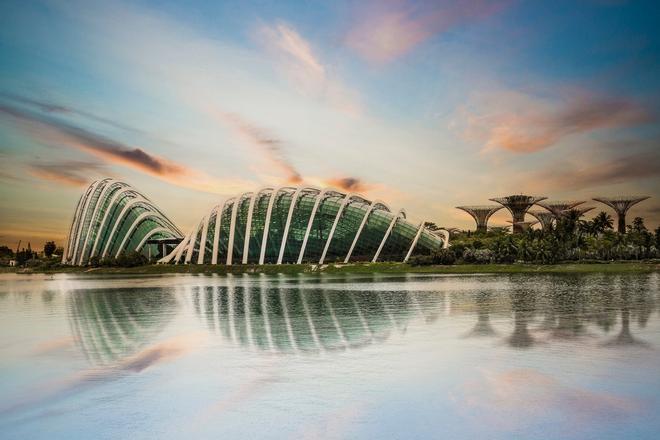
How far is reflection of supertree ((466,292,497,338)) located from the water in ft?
0.60

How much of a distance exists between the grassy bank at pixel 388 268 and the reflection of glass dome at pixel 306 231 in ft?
14.4

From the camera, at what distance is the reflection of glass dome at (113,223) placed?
110 m

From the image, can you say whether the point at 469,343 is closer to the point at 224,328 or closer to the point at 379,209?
the point at 224,328

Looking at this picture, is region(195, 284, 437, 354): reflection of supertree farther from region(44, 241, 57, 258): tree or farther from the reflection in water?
region(44, 241, 57, 258): tree

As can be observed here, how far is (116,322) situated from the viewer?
79.9 ft

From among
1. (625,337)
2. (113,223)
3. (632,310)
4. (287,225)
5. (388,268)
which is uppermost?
(113,223)

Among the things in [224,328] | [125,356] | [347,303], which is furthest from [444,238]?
[125,356]

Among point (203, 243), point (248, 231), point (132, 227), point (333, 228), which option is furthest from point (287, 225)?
point (132, 227)

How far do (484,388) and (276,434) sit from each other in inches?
197

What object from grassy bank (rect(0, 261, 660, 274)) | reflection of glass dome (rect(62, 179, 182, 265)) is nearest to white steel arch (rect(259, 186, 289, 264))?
grassy bank (rect(0, 261, 660, 274))

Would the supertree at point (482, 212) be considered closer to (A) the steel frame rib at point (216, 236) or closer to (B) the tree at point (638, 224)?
(B) the tree at point (638, 224)

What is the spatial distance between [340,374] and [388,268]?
202 ft

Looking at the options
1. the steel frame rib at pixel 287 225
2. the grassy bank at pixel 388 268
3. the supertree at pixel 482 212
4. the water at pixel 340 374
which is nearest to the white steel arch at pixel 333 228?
the grassy bank at pixel 388 268

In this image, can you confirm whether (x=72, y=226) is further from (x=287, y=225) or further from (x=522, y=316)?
(x=522, y=316)
